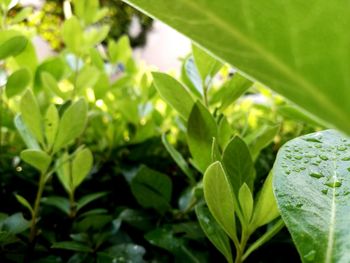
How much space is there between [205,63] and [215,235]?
9.8 inches

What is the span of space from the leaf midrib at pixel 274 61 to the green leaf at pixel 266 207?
0.21 meters

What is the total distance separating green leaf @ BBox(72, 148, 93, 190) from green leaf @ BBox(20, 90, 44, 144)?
0.06 meters

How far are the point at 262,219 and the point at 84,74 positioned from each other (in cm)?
52

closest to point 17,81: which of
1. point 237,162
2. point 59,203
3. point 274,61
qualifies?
point 59,203

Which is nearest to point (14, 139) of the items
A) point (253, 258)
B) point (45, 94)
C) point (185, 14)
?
point (45, 94)

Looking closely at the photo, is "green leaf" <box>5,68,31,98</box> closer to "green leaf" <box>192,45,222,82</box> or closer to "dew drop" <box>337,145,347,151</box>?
"green leaf" <box>192,45,222,82</box>

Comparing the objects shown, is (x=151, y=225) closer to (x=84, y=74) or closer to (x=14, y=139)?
(x=84, y=74)

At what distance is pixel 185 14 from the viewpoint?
24 cm

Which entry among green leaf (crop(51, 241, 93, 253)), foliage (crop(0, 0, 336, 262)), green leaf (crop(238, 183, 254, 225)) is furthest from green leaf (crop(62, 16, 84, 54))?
green leaf (crop(238, 183, 254, 225))

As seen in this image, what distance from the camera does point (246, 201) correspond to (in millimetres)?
434

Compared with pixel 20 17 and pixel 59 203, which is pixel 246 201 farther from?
pixel 20 17

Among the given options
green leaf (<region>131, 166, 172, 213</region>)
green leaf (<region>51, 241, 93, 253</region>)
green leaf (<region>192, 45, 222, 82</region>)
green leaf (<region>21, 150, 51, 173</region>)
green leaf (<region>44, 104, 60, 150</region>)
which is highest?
green leaf (<region>192, 45, 222, 82</region>)

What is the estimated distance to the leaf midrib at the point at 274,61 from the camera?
23cm

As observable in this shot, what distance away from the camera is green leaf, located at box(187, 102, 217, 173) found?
1.63 feet
